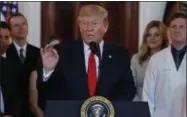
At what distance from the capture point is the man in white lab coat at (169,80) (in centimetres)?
247

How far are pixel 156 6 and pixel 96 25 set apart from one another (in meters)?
1.87

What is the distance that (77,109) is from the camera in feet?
5.07

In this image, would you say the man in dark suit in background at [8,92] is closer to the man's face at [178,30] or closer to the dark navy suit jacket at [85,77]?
the dark navy suit jacket at [85,77]

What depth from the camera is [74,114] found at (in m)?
1.54

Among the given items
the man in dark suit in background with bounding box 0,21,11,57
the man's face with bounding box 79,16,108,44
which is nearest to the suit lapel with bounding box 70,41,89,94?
the man's face with bounding box 79,16,108,44

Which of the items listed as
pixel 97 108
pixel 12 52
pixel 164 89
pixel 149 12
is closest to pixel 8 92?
pixel 12 52

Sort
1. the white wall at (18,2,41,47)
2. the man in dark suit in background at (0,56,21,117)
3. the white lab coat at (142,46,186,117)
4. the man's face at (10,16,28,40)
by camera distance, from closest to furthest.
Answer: the man in dark suit in background at (0,56,21,117) → the white lab coat at (142,46,186,117) → the man's face at (10,16,28,40) → the white wall at (18,2,41,47)

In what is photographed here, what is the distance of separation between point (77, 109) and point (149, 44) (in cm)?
138

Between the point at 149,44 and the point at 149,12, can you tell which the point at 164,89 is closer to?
the point at 149,44

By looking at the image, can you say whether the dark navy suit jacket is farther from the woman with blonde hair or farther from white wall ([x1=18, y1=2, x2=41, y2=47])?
white wall ([x1=18, y1=2, x2=41, y2=47])

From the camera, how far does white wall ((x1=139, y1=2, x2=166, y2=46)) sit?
3.76 meters

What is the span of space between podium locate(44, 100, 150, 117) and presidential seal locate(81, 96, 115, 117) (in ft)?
0.07

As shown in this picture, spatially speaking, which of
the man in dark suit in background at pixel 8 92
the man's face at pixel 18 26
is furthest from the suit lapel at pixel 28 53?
the man in dark suit in background at pixel 8 92

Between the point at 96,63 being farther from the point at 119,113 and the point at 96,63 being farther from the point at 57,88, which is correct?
the point at 119,113
